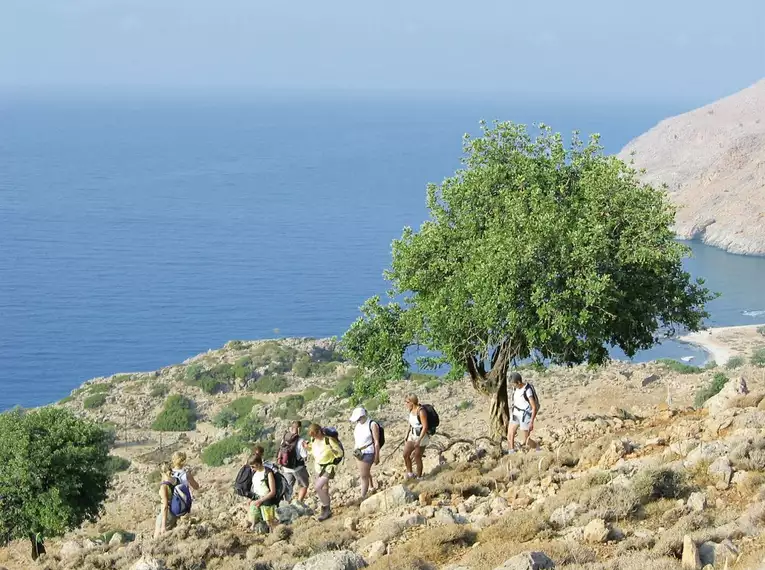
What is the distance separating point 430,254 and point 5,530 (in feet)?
45.8

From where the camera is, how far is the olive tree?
937 inches

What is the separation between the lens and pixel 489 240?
19859 millimetres

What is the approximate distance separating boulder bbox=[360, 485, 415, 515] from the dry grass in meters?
2.63

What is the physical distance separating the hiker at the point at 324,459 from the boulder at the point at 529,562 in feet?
18.9

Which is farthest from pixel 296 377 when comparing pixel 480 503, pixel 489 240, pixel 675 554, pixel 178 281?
pixel 178 281

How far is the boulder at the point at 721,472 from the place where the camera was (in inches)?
551

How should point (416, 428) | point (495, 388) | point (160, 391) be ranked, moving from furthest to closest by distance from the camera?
1. point (160, 391)
2. point (495, 388)
3. point (416, 428)

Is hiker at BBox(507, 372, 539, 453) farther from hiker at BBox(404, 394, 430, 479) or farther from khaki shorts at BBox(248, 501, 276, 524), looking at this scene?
khaki shorts at BBox(248, 501, 276, 524)

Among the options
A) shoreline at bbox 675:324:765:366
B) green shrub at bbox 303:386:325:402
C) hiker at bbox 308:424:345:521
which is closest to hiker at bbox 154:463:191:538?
hiker at bbox 308:424:345:521

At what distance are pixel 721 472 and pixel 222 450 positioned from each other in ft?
97.1

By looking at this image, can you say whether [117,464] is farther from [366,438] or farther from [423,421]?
[366,438]

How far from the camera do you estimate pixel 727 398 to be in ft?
68.2

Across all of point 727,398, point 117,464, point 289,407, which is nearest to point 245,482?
point 727,398

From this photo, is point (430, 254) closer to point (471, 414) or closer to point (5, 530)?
point (5, 530)
